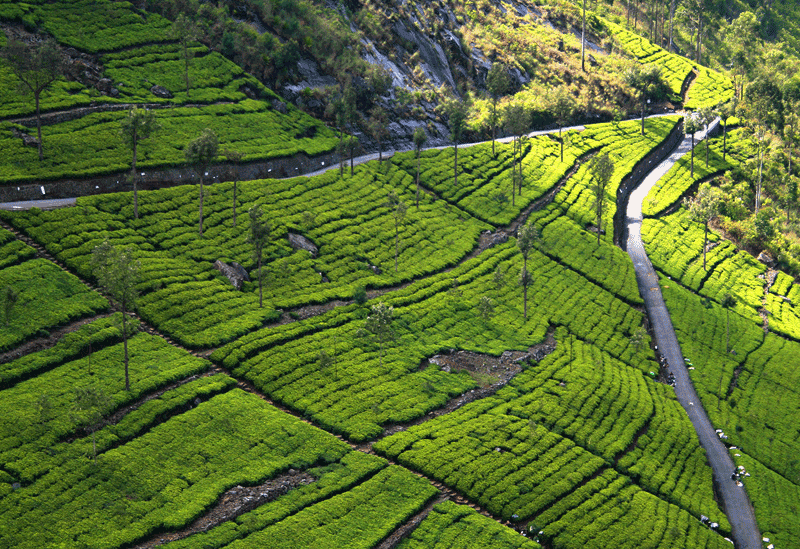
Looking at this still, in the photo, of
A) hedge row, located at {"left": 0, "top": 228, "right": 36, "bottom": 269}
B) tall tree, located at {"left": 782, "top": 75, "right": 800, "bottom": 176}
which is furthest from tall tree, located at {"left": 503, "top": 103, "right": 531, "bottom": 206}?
tall tree, located at {"left": 782, "top": 75, "right": 800, "bottom": 176}

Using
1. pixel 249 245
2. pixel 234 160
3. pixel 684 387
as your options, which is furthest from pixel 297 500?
pixel 684 387

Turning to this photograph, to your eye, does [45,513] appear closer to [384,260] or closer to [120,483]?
[120,483]

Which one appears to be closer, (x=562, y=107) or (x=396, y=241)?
(x=396, y=241)

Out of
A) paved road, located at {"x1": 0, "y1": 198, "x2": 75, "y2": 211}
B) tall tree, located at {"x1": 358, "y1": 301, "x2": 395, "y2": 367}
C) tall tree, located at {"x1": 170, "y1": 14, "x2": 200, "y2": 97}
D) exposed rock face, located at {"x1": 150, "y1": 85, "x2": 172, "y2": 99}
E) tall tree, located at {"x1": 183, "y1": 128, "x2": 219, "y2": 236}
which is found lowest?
paved road, located at {"x1": 0, "y1": 198, "x2": 75, "y2": 211}

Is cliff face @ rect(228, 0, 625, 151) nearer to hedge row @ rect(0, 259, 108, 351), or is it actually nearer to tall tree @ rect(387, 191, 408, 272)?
tall tree @ rect(387, 191, 408, 272)

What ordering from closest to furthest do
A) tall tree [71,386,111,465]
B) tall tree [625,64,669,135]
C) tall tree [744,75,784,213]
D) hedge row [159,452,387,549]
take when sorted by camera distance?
hedge row [159,452,387,549], tall tree [71,386,111,465], tall tree [744,75,784,213], tall tree [625,64,669,135]

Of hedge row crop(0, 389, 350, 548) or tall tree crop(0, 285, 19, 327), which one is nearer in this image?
hedge row crop(0, 389, 350, 548)

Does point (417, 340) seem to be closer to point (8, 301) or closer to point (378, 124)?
point (8, 301)

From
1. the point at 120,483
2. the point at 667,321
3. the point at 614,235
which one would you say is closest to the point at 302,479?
the point at 120,483
